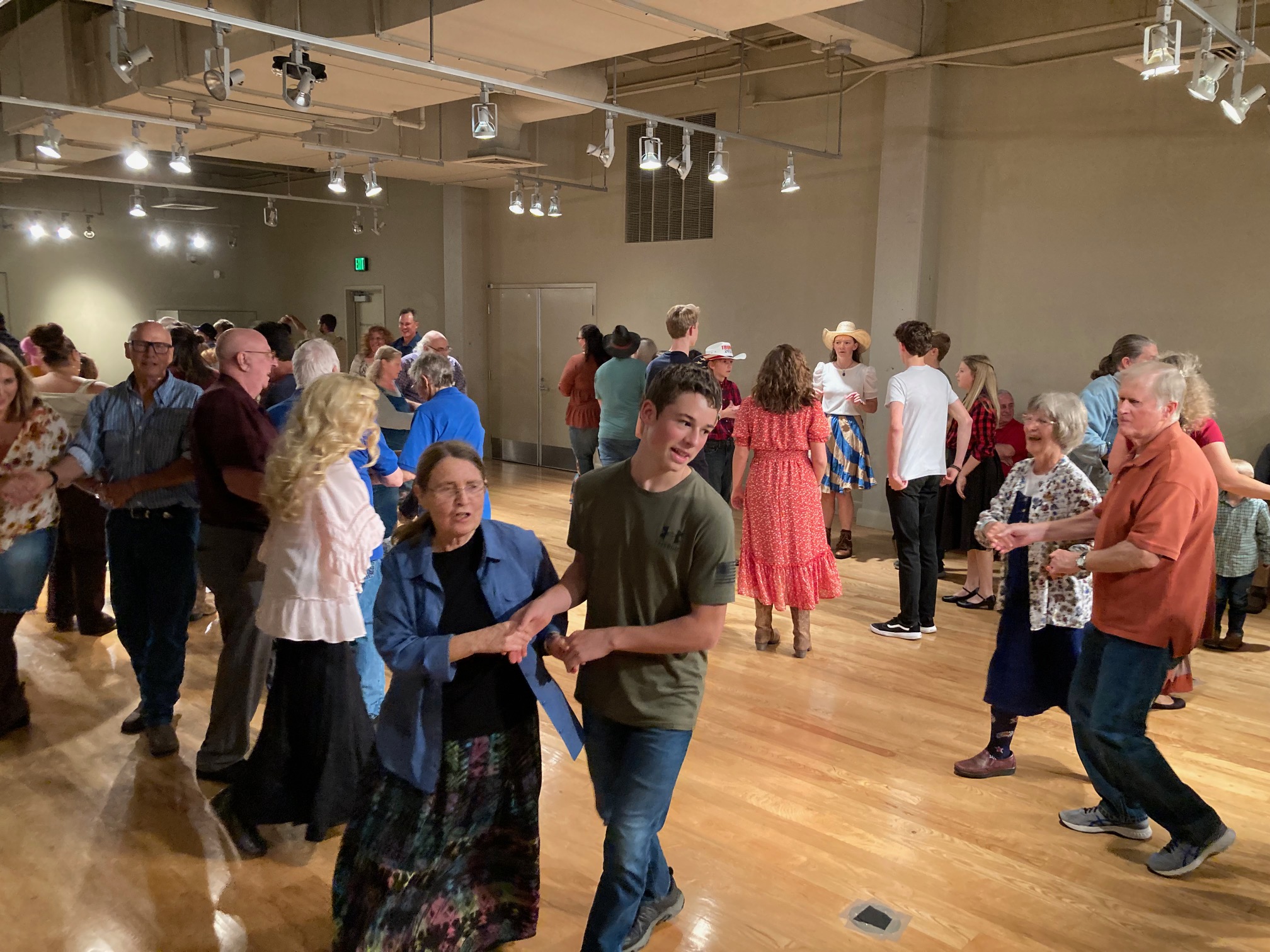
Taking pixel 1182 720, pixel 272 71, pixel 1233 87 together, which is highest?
pixel 272 71

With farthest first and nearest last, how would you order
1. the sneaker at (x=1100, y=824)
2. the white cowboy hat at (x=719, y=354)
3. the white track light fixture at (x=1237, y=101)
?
1. the white cowboy hat at (x=719, y=354)
2. the white track light fixture at (x=1237, y=101)
3. the sneaker at (x=1100, y=824)

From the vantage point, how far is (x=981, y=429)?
613 centimetres

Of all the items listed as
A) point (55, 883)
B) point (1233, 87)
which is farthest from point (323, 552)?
point (1233, 87)

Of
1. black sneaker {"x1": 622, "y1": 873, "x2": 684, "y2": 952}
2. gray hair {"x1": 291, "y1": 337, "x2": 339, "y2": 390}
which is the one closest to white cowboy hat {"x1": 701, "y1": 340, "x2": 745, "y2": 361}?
gray hair {"x1": 291, "y1": 337, "x2": 339, "y2": 390}

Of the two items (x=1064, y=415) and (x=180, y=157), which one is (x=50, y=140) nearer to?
(x=180, y=157)

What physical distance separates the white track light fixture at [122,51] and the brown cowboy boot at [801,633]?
12.5ft

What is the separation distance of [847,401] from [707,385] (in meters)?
4.75

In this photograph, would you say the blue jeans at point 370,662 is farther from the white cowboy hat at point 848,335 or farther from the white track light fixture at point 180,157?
the white track light fixture at point 180,157

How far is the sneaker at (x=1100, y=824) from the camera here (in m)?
3.12

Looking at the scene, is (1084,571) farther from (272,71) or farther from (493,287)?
(493,287)

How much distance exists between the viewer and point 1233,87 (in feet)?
14.8

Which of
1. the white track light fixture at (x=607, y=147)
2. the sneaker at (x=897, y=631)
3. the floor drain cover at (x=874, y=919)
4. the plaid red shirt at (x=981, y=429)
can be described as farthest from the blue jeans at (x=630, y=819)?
the plaid red shirt at (x=981, y=429)

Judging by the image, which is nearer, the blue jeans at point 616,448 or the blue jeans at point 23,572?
the blue jeans at point 23,572

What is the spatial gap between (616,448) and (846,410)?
164 cm
